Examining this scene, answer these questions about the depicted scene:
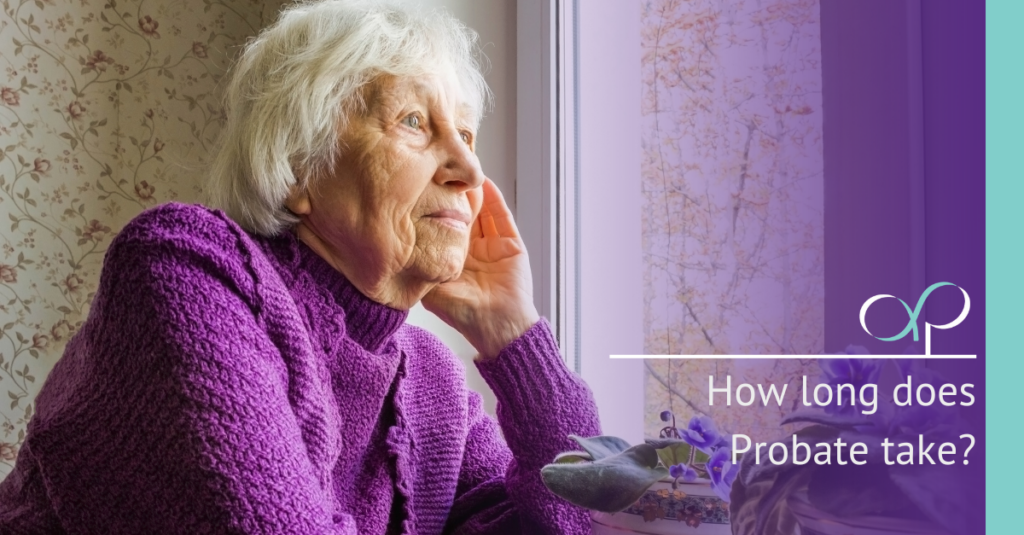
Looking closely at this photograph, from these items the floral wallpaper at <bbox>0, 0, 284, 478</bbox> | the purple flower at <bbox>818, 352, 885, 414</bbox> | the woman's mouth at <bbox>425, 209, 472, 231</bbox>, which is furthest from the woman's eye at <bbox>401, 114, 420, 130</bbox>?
the floral wallpaper at <bbox>0, 0, 284, 478</bbox>

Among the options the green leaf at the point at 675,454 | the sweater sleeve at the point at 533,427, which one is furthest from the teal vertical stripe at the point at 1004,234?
the sweater sleeve at the point at 533,427

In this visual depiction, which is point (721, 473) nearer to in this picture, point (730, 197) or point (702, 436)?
point (702, 436)

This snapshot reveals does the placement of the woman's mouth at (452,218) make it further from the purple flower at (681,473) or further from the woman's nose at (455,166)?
the purple flower at (681,473)

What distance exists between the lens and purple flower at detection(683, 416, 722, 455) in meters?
0.81

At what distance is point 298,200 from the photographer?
Result: 0.99 m

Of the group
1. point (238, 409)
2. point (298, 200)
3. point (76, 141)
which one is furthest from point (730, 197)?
point (76, 141)

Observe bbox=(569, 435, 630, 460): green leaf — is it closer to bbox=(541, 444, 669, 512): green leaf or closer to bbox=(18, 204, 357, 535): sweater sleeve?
bbox=(541, 444, 669, 512): green leaf

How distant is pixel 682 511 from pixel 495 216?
0.58m

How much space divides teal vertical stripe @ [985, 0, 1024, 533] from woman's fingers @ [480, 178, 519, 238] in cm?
62

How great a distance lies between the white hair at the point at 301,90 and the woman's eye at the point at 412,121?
0.16ft

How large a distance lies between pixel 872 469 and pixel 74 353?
2.54 feet

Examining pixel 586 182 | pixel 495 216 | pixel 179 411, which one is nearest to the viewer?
pixel 179 411

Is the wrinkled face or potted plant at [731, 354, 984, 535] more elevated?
the wrinkled face

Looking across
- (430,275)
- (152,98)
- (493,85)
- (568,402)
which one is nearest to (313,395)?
(430,275)
